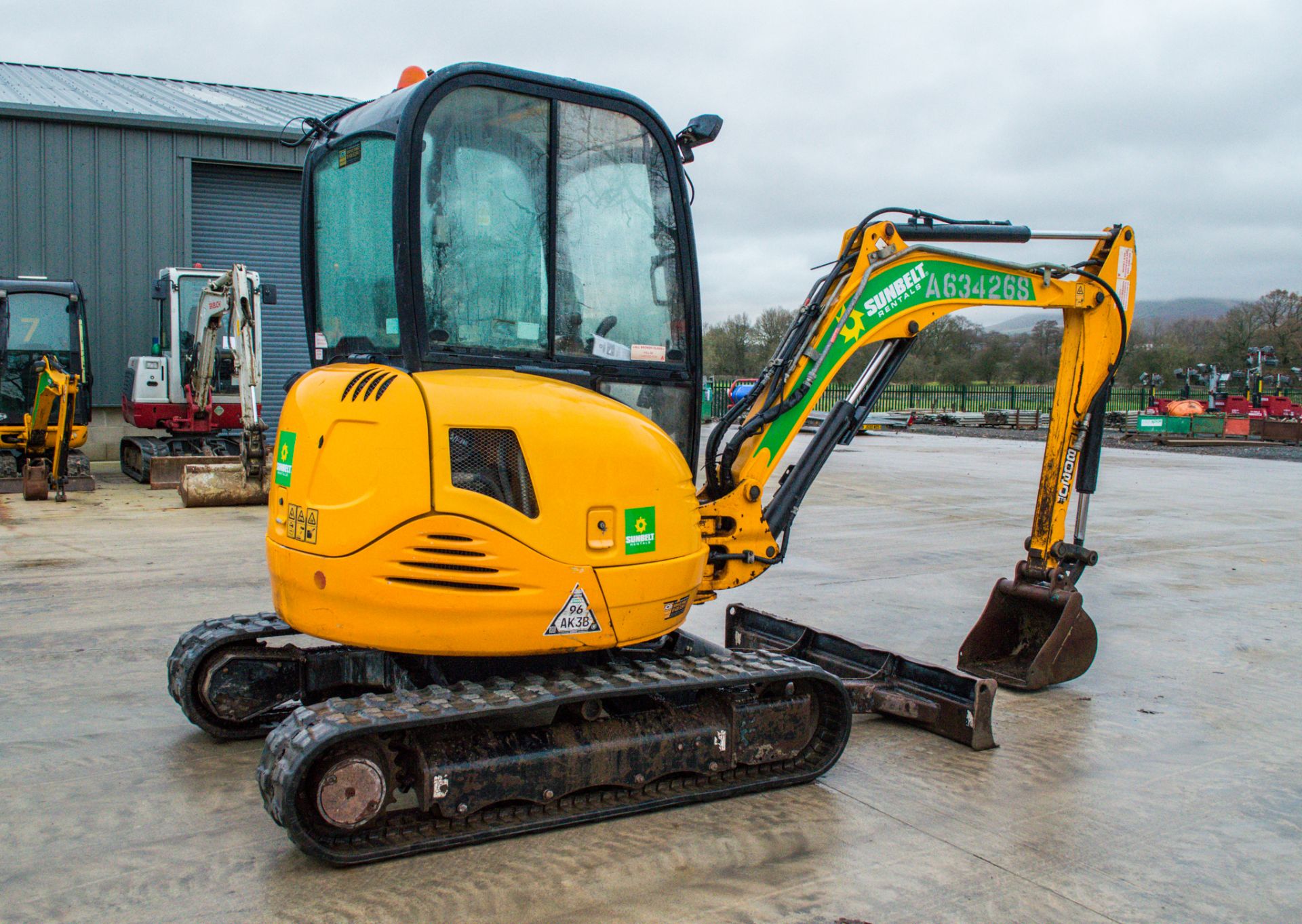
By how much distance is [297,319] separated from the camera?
21.7 meters

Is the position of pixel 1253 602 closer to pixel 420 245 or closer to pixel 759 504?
pixel 759 504

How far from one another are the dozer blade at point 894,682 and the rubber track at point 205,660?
7.67ft

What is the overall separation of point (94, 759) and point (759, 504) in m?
3.04

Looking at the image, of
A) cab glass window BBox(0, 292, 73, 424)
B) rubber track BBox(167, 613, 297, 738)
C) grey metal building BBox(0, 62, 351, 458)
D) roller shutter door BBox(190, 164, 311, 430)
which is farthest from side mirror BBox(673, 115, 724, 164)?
roller shutter door BBox(190, 164, 311, 430)

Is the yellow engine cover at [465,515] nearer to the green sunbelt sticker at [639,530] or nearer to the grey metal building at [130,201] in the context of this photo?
the green sunbelt sticker at [639,530]

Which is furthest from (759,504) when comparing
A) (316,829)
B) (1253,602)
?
(1253,602)

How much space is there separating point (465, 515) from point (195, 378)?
1421cm

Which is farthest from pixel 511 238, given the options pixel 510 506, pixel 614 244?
pixel 510 506

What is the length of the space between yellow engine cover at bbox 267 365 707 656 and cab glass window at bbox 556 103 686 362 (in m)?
0.42

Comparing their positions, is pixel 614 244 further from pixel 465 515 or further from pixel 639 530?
pixel 465 515

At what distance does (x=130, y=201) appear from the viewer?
62.3 ft

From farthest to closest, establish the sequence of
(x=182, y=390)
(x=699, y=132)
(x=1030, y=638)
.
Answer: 1. (x=182, y=390)
2. (x=1030, y=638)
3. (x=699, y=132)

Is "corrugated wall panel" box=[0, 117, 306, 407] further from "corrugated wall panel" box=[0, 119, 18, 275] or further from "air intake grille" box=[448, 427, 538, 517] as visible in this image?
"air intake grille" box=[448, 427, 538, 517]

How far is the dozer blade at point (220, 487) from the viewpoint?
1303 centimetres
